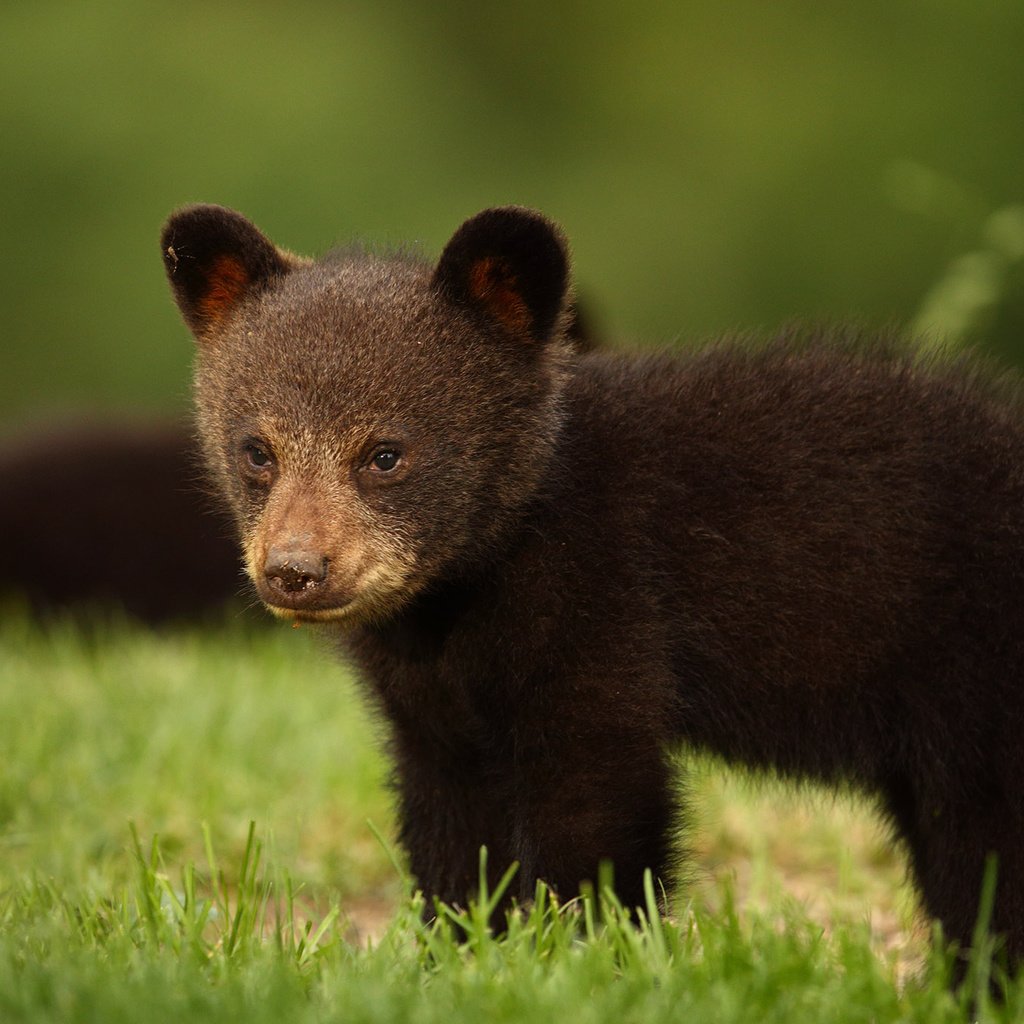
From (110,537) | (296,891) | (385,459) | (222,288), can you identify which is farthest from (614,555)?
(110,537)

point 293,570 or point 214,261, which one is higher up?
point 214,261

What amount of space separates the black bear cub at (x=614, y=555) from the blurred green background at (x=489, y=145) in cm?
1260

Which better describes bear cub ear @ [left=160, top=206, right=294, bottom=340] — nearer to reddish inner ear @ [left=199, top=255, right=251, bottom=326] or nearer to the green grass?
reddish inner ear @ [left=199, top=255, right=251, bottom=326]

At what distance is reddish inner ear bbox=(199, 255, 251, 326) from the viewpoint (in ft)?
15.8

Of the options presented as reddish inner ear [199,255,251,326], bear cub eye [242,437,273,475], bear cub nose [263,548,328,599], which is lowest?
bear cub nose [263,548,328,599]

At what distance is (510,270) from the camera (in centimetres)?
456

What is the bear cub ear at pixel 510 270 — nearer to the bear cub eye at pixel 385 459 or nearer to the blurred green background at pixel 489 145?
the bear cub eye at pixel 385 459

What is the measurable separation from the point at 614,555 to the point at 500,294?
803 millimetres

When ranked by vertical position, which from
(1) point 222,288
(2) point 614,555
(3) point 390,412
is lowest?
(2) point 614,555

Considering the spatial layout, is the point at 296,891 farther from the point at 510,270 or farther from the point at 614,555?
the point at 510,270

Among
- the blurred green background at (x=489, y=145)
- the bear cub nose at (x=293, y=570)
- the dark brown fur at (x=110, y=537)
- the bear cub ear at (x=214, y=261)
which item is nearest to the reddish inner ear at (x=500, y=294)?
the bear cub ear at (x=214, y=261)

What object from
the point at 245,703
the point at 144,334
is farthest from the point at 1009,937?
the point at 144,334

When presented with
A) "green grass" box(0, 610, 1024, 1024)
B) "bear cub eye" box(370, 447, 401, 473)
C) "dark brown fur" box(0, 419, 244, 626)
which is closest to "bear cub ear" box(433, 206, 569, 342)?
"bear cub eye" box(370, 447, 401, 473)

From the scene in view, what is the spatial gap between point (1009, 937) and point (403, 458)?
200 centimetres
